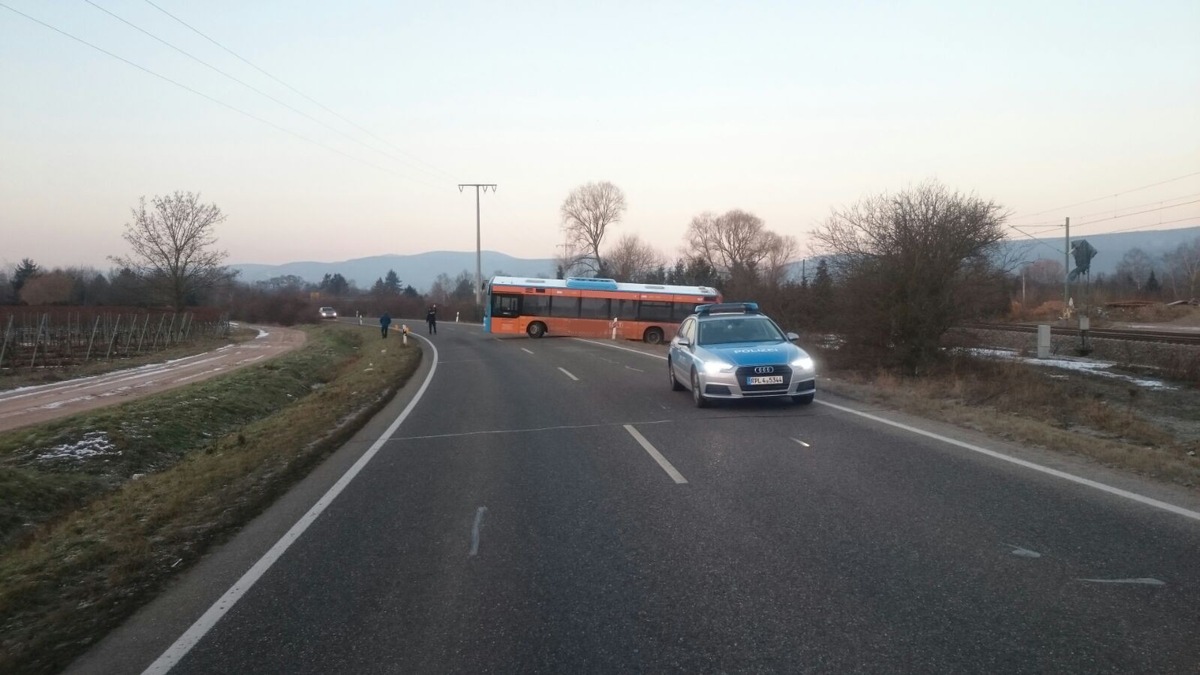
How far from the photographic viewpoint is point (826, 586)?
5.09m

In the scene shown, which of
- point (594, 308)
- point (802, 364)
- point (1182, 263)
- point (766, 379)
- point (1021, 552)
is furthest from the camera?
point (1182, 263)

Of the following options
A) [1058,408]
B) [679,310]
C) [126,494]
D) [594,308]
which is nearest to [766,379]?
[1058,408]

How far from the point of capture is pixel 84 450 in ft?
41.0

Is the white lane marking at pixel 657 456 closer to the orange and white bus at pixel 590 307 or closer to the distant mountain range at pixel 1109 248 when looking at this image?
the distant mountain range at pixel 1109 248

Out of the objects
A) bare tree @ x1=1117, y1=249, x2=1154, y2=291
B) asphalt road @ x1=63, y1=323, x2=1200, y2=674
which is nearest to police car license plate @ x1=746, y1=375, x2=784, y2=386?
asphalt road @ x1=63, y1=323, x2=1200, y2=674

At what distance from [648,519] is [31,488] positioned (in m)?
7.84

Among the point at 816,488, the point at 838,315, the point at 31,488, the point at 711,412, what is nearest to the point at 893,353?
the point at 838,315

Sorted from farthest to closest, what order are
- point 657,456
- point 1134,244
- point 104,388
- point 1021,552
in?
1. point 1134,244
2. point 104,388
3. point 657,456
4. point 1021,552

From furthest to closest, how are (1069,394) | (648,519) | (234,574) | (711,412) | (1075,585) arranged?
(1069,394), (711,412), (648,519), (234,574), (1075,585)

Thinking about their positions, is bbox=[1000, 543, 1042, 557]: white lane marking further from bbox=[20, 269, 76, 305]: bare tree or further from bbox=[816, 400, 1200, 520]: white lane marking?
bbox=[20, 269, 76, 305]: bare tree

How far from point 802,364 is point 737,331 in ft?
6.00

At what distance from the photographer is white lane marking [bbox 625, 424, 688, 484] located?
8.38 metres

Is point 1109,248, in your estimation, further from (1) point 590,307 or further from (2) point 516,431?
(2) point 516,431

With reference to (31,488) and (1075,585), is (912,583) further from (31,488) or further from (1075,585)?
(31,488)
